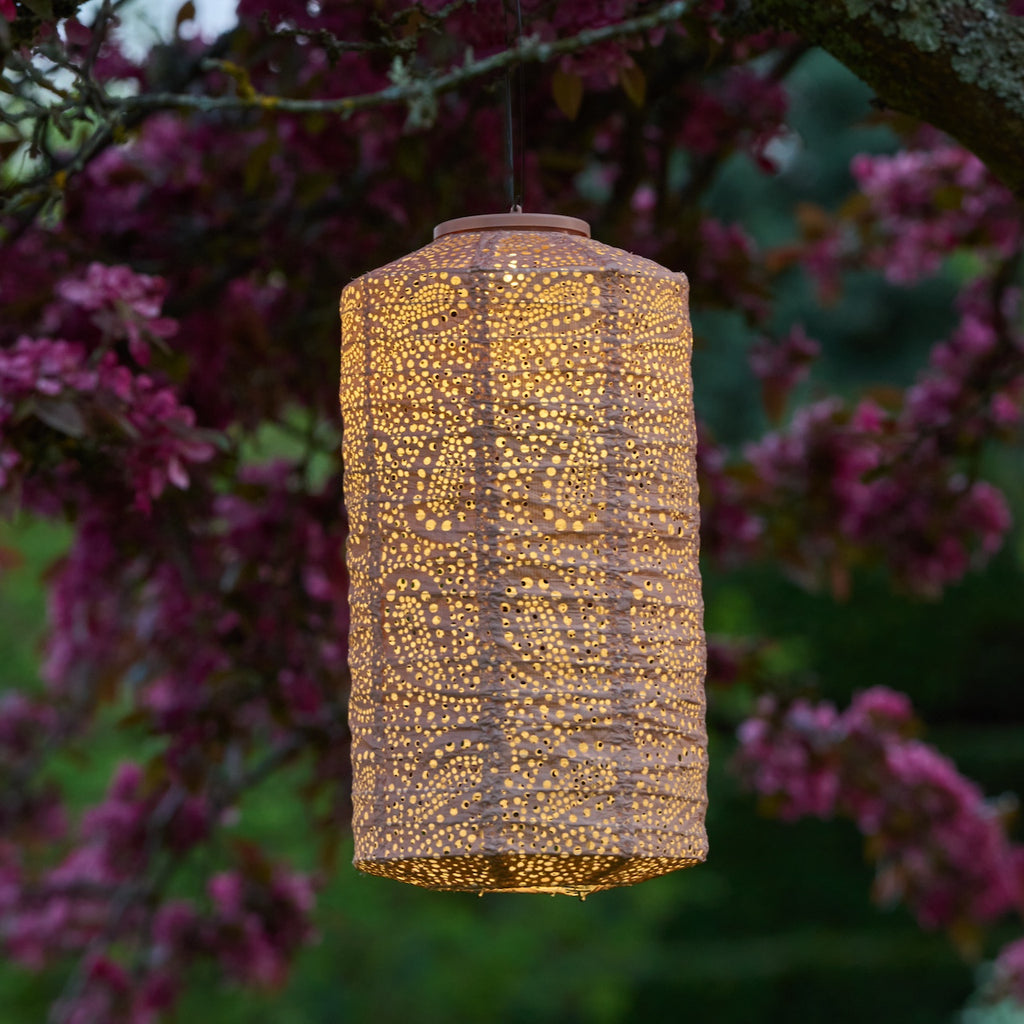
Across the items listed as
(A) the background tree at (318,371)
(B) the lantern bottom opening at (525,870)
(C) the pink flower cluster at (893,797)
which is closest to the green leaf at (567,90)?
(A) the background tree at (318,371)

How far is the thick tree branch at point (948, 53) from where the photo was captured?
66.9 inches

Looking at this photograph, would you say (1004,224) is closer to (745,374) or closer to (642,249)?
(642,249)

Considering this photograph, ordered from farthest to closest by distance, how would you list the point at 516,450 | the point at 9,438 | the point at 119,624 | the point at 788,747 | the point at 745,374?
the point at 745,374, the point at 119,624, the point at 788,747, the point at 9,438, the point at 516,450

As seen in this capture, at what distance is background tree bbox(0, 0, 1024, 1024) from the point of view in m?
1.88

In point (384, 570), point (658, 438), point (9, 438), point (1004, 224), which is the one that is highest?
point (1004, 224)

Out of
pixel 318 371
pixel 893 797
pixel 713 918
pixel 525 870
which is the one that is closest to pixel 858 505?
pixel 893 797

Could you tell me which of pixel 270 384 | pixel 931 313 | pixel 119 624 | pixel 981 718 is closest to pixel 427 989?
pixel 981 718

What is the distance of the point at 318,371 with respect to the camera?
A: 2.92 m

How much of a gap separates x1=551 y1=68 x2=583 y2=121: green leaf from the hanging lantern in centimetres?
57

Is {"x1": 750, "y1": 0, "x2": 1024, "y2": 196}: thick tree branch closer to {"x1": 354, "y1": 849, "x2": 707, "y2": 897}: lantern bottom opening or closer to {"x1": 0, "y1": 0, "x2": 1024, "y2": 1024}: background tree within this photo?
{"x1": 0, "y1": 0, "x2": 1024, "y2": 1024}: background tree

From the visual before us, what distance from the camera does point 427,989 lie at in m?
7.10

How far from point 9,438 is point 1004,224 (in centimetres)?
206

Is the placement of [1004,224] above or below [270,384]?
above

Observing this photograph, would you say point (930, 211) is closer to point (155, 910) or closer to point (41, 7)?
point (155, 910)
